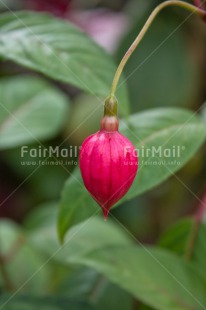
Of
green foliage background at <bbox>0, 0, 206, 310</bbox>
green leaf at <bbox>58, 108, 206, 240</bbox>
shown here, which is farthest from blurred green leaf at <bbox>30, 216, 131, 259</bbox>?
green leaf at <bbox>58, 108, 206, 240</bbox>

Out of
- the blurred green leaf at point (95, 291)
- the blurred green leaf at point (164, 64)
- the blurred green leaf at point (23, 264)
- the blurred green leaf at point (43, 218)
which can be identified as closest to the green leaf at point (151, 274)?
the blurred green leaf at point (95, 291)

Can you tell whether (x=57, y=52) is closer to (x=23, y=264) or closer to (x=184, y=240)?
(x=184, y=240)

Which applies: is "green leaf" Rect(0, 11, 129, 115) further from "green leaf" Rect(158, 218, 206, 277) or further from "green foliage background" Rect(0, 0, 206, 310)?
"green leaf" Rect(158, 218, 206, 277)

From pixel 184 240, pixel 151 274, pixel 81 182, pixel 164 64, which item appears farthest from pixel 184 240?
pixel 164 64

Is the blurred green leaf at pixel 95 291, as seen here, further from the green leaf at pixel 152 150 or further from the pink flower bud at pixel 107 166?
the pink flower bud at pixel 107 166

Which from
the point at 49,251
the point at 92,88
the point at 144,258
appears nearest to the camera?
the point at 92,88

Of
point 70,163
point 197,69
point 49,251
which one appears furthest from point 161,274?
point 197,69

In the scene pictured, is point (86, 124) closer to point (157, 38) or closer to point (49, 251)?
point (157, 38)
